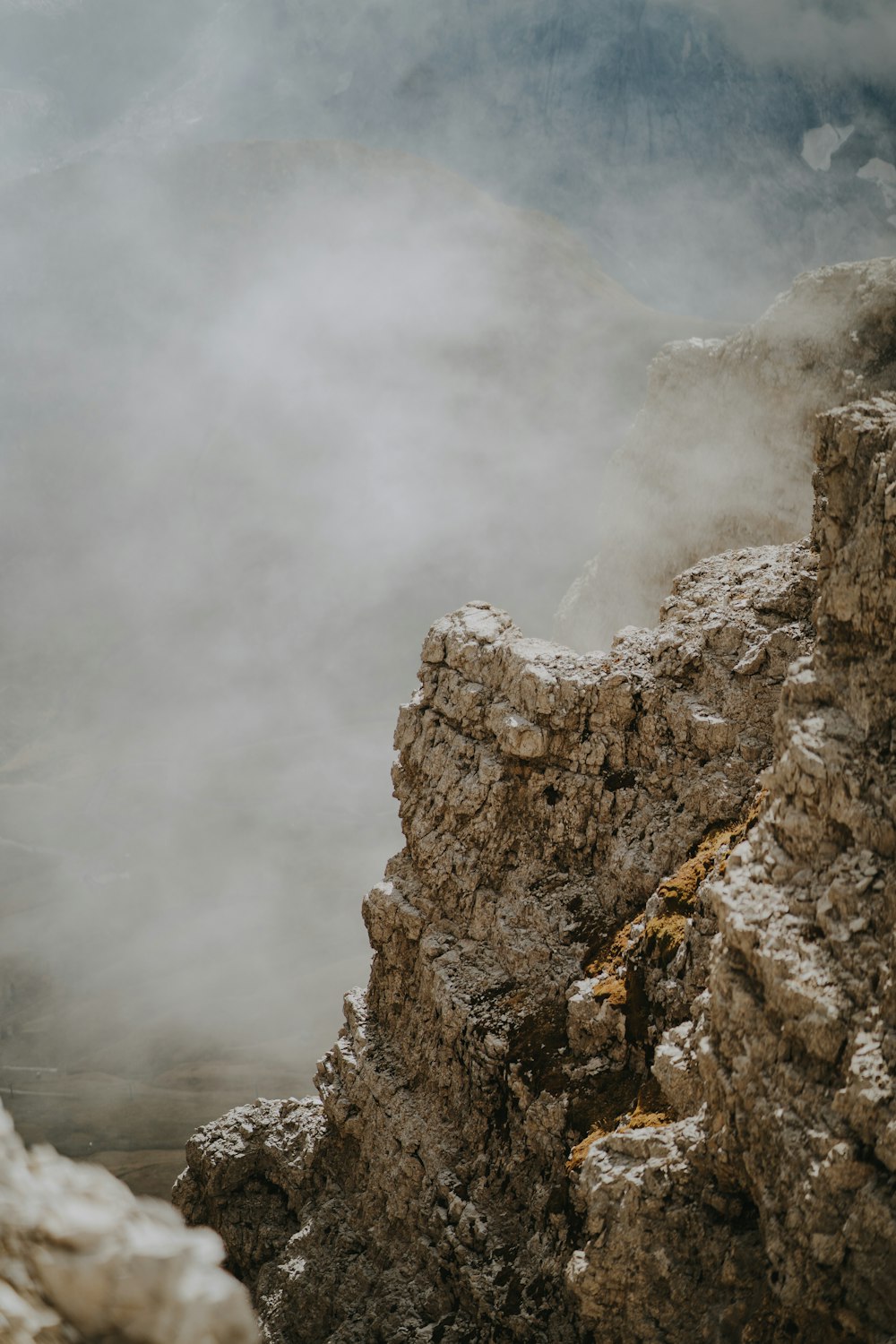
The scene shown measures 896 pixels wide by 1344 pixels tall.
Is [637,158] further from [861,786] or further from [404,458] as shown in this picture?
[861,786]

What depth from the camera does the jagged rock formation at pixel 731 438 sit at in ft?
75.9

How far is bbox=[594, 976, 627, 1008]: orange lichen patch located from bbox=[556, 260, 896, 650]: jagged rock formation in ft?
43.9

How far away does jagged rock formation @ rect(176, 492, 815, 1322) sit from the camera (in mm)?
14133

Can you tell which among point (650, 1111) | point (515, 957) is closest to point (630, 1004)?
point (650, 1111)

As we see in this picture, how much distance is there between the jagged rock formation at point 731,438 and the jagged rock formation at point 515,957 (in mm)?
7645

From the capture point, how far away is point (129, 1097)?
3906 centimetres

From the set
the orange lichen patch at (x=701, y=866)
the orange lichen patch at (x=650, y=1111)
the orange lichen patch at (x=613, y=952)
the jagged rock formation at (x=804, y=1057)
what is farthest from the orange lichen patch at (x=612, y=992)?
the jagged rock formation at (x=804, y=1057)

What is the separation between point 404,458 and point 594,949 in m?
46.4

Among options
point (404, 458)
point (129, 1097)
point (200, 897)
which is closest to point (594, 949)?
point (129, 1097)

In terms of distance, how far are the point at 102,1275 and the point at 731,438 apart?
2389cm

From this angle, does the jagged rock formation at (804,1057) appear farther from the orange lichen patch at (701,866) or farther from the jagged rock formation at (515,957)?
the orange lichen patch at (701,866)

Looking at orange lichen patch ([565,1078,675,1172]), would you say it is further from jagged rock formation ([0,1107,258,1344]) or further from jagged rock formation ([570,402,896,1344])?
jagged rock formation ([0,1107,258,1344])

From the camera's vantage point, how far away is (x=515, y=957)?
16.1m

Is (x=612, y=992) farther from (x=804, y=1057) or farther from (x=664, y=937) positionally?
(x=804, y=1057)
